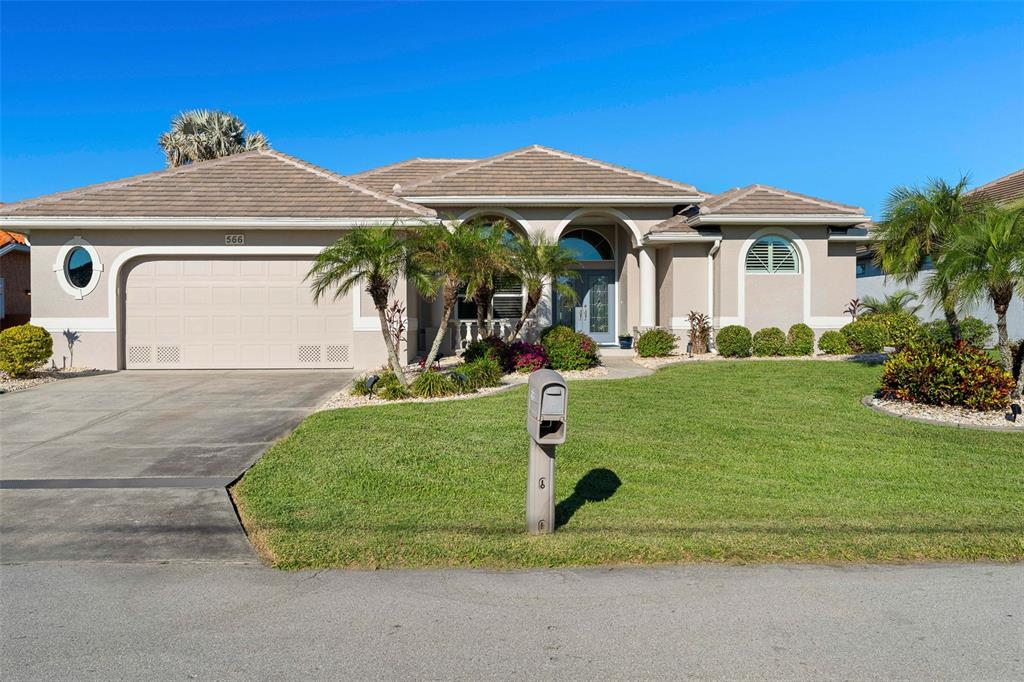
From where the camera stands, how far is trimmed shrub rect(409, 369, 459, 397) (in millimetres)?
11102

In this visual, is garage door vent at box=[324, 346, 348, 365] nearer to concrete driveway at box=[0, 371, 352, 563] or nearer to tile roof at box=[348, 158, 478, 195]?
concrete driveway at box=[0, 371, 352, 563]

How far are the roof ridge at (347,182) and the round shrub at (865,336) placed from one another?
1052 centimetres

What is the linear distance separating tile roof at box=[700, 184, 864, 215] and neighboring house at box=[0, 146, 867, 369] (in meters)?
0.05

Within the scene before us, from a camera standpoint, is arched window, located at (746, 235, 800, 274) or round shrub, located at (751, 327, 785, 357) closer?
round shrub, located at (751, 327, 785, 357)

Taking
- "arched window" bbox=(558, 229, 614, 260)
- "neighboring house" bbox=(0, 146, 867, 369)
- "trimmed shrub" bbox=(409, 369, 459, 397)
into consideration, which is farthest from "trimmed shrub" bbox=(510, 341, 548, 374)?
"arched window" bbox=(558, 229, 614, 260)

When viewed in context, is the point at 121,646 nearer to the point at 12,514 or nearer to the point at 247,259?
the point at 12,514

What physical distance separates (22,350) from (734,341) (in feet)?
49.8

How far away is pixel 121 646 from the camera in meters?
3.74

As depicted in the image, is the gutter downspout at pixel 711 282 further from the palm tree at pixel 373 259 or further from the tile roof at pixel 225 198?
the palm tree at pixel 373 259

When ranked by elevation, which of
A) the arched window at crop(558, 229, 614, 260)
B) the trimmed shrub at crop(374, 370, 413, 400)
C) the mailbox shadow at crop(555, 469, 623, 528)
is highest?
the arched window at crop(558, 229, 614, 260)

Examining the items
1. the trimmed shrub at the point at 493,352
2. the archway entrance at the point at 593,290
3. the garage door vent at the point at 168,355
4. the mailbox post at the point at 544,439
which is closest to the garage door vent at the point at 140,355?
the garage door vent at the point at 168,355

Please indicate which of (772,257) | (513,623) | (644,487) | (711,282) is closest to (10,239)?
(711,282)

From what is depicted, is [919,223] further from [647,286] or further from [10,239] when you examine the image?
[10,239]

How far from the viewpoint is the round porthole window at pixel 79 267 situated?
602 inches
